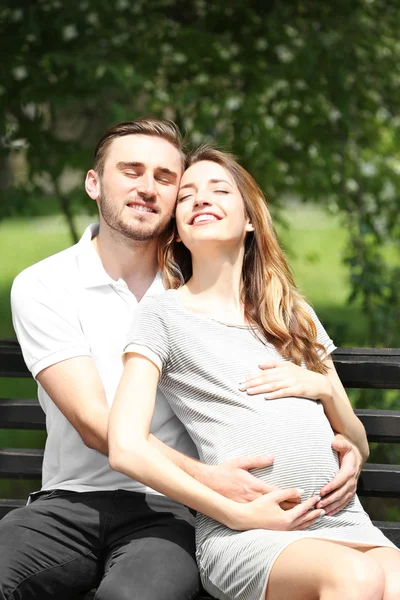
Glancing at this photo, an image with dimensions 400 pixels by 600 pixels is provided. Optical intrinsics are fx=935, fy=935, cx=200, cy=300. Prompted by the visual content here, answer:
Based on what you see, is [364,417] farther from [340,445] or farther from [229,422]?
[229,422]

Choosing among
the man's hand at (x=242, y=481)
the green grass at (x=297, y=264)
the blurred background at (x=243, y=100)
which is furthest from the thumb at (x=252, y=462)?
the green grass at (x=297, y=264)

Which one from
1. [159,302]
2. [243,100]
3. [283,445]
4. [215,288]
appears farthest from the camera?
[243,100]

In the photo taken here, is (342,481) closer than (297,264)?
Yes

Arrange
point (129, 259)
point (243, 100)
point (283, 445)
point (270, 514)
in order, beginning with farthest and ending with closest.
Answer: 1. point (243, 100)
2. point (129, 259)
3. point (283, 445)
4. point (270, 514)

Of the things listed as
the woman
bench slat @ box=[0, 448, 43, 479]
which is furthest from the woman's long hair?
bench slat @ box=[0, 448, 43, 479]

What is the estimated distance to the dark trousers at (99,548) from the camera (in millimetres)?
2568

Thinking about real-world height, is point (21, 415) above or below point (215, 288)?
below

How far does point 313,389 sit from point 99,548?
80 cm

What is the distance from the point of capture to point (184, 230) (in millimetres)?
2951

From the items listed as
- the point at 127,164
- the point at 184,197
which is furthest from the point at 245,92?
the point at 184,197

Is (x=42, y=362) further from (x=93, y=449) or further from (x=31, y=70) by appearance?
(x=31, y=70)

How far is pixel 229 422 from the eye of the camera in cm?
271

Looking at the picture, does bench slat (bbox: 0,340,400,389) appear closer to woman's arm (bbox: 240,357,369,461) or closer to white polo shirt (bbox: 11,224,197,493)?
woman's arm (bbox: 240,357,369,461)

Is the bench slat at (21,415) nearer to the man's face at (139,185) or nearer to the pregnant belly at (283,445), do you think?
the man's face at (139,185)
